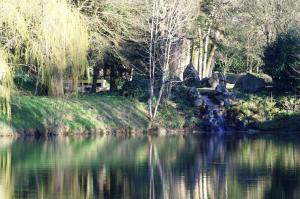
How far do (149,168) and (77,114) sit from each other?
15.4m

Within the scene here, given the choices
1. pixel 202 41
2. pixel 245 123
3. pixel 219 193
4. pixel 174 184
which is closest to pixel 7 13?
pixel 174 184

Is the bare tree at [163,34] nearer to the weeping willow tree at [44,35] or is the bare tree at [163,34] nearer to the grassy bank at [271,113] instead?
the grassy bank at [271,113]

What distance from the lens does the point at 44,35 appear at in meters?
30.0

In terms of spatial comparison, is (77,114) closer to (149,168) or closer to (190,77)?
(190,77)

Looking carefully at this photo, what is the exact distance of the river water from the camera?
67.9 ft

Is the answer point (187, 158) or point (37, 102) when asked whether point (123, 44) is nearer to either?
point (37, 102)

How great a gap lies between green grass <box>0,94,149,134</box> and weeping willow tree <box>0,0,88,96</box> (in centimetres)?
431

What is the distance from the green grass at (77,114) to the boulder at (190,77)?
5.53 m

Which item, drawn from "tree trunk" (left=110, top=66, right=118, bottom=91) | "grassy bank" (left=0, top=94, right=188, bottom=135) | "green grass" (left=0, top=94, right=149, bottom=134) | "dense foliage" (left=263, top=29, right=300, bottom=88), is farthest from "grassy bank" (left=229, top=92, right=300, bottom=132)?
"tree trunk" (left=110, top=66, right=118, bottom=91)

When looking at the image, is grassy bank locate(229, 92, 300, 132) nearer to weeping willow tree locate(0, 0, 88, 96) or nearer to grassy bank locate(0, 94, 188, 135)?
grassy bank locate(0, 94, 188, 135)

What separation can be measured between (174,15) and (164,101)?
16.1 feet

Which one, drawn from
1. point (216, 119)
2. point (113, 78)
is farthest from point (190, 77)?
point (216, 119)

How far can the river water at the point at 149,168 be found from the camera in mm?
20688

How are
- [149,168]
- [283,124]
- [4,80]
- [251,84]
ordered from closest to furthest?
[149,168] < [4,80] < [283,124] < [251,84]
